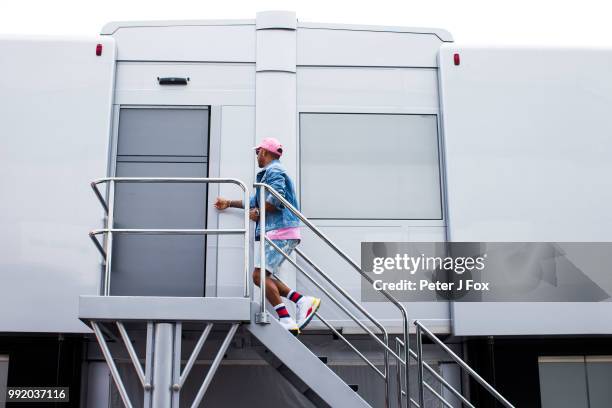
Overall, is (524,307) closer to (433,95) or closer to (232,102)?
(433,95)

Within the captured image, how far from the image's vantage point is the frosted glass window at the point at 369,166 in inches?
248

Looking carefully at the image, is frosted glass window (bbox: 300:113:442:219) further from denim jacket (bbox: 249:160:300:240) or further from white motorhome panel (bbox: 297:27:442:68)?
denim jacket (bbox: 249:160:300:240)

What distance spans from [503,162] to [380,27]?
1.48 m

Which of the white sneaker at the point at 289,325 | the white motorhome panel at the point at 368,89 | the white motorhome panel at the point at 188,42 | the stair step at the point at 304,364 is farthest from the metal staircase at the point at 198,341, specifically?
the white motorhome panel at the point at 188,42

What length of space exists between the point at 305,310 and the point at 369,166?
1.60 m

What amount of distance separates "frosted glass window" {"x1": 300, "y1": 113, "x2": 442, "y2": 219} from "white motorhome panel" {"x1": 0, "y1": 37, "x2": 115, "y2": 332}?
162 cm

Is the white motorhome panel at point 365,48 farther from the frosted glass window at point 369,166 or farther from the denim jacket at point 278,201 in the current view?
the denim jacket at point 278,201

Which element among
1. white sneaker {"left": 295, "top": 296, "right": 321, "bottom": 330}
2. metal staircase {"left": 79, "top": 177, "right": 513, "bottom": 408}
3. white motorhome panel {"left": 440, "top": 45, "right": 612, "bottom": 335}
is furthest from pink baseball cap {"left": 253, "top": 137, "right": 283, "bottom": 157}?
white motorhome panel {"left": 440, "top": 45, "right": 612, "bottom": 335}

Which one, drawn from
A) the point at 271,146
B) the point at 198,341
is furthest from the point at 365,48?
the point at 198,341

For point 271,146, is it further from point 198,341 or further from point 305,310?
point 198,341

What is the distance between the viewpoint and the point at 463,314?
19.8ft

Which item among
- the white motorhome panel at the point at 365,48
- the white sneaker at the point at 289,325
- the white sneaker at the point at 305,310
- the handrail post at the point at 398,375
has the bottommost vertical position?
the handrail post at the point at 398,375

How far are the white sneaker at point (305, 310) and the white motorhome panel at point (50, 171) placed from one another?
1.60 m

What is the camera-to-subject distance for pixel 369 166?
641 centimetres
